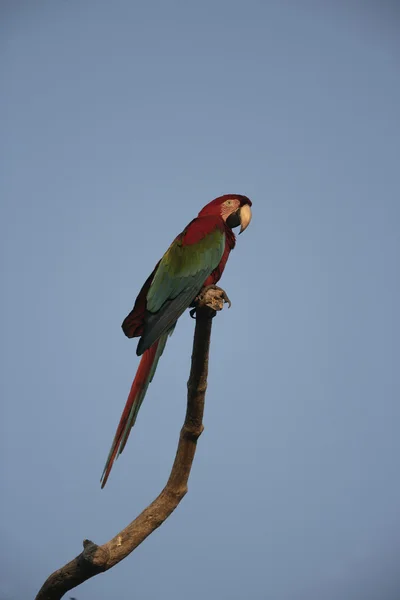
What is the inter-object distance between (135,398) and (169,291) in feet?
1.84

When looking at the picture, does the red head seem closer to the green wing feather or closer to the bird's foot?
the green wing feather

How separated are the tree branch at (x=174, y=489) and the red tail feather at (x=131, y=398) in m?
0.20

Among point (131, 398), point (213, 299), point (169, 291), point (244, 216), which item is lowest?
point (131, 398)

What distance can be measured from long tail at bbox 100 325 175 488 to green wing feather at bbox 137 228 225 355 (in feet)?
0.14

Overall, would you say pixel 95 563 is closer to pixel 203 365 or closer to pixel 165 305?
pixel 203 365

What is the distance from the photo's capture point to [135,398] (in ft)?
7.27

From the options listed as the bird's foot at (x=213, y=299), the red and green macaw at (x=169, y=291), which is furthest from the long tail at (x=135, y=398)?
the bird's foot at (x=213, y=299)

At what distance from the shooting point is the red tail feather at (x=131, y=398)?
2113 mm

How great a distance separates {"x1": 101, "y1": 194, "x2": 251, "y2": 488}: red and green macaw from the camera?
2.22 m

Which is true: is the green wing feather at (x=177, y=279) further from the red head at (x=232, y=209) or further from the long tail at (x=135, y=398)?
the red head at (x=232, y=209)

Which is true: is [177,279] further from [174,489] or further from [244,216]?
[174,489]

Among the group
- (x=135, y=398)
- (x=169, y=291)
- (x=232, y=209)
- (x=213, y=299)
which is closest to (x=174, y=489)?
(x=135, y=398)

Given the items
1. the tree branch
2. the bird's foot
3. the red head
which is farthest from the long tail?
the red head

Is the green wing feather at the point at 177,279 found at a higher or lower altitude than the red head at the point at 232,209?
lower
